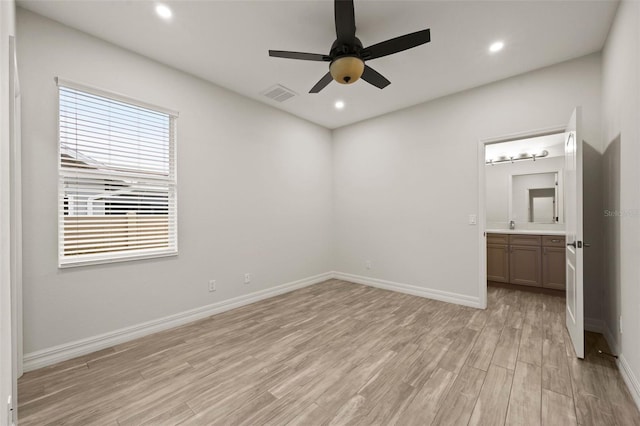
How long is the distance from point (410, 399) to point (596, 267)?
262 centimetres

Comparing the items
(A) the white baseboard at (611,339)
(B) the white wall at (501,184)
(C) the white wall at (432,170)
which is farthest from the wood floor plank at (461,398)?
(B) the white wall at (501,184)

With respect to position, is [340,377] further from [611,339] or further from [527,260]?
[527,260]

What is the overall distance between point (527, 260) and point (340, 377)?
→ 388cm

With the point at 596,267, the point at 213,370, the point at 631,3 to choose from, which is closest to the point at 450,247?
the point at 596,267

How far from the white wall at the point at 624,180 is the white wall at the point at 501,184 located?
2.53 m

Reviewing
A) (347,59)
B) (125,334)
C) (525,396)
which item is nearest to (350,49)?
(347,59)

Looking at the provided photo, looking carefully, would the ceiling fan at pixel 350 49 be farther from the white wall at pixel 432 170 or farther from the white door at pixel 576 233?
the white wall at pixel 432 170

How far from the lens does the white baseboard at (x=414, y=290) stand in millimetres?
3576

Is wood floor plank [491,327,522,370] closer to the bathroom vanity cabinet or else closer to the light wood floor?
the light wood floor

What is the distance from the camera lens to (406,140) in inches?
165

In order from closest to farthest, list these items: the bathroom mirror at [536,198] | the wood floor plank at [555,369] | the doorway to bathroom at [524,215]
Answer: the wood floor plank at [555,369]
the doorway to bathroom at [524,215]
the bathroom mirror at [536,198]

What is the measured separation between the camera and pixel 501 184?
17.1 feet

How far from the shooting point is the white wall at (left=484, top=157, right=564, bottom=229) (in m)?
4.93

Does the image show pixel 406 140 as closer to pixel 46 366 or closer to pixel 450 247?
pixel 450 247
